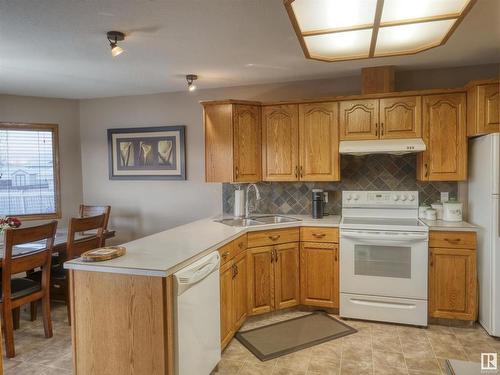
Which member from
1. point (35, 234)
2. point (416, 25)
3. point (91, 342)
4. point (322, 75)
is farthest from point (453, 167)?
point (35, 234)

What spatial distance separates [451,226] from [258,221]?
1.74 m

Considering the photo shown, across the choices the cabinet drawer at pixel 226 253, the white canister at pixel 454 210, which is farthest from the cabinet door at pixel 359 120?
→ the cabinet drawer at pixel 226 253

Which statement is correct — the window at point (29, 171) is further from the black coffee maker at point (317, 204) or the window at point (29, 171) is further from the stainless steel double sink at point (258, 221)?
the black coffee maker at point (317, 204)

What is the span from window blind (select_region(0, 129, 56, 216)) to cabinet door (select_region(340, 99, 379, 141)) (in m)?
3.70

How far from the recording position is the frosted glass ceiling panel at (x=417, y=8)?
1651mm

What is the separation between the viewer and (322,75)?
3.74 metres

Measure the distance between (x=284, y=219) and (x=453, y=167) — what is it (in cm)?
165

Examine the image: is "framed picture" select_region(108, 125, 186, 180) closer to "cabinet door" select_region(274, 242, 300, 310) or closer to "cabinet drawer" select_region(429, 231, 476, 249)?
"cabinet door" select_region(274, 242, 300, 310)

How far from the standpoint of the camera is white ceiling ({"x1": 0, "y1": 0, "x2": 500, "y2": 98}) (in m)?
2.18

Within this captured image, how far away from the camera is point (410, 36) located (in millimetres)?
2080

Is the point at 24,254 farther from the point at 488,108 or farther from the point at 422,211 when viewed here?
the point at 488,108

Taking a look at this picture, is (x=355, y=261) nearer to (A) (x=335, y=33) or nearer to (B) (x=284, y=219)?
(B) (x=284, y=219)

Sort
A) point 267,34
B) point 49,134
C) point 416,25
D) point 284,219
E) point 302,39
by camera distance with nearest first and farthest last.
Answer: point 416,25 → point 302,39 → point 267,34 → point 284,219 → point 49,134

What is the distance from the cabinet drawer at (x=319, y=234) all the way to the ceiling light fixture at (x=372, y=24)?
5.35 ft
